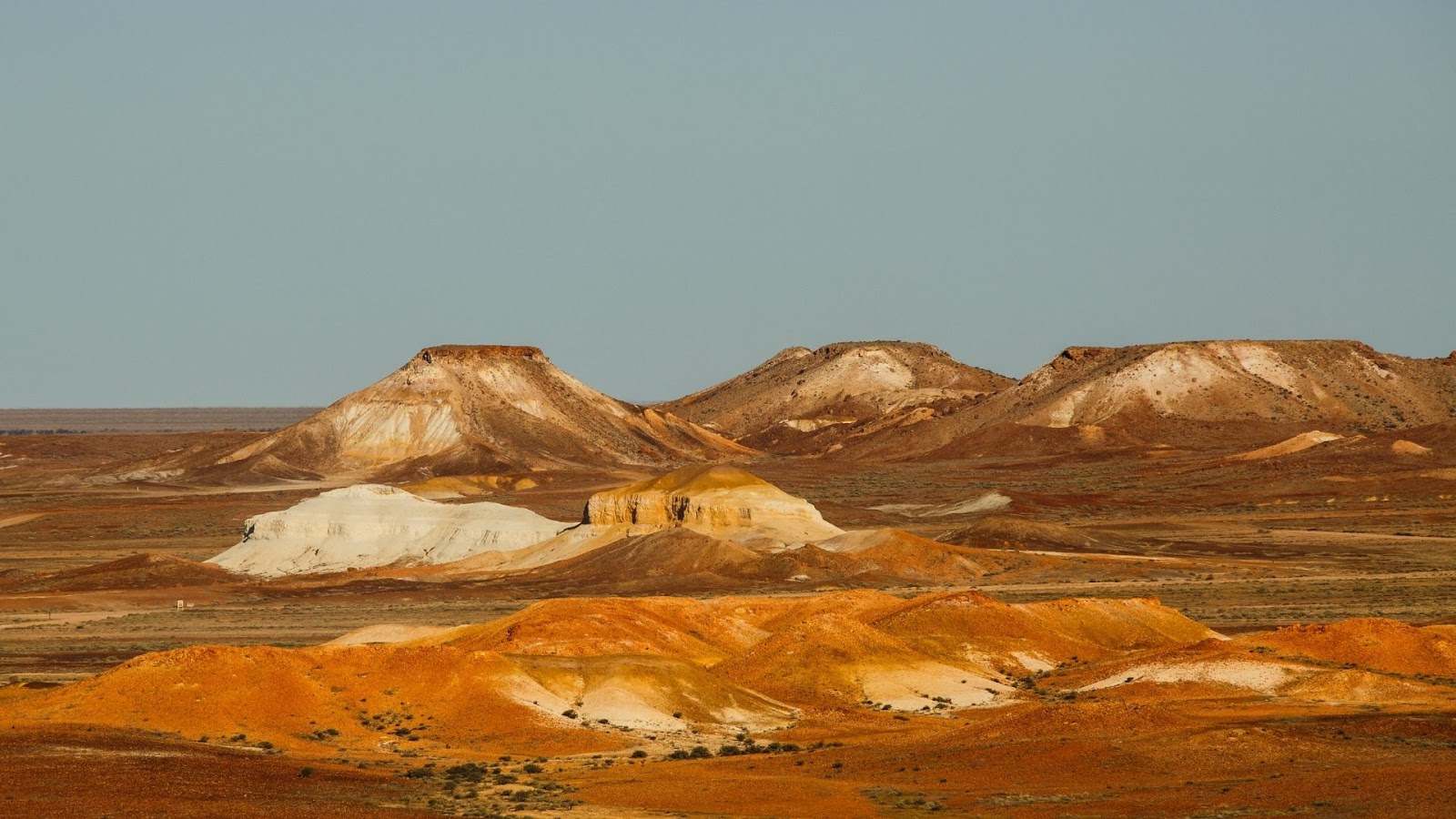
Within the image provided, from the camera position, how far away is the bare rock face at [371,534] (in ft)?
314

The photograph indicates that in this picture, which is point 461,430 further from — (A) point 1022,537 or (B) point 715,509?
(A) point 1022,537

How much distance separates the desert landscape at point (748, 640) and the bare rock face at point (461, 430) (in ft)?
10.1

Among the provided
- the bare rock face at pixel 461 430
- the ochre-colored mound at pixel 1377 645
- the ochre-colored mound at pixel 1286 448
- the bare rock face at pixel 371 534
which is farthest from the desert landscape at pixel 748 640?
the bare rock face at pixel 461 430

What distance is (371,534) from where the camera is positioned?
98625 millimetres

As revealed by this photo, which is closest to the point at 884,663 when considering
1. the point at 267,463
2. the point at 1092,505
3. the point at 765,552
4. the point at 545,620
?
the point at 545,620

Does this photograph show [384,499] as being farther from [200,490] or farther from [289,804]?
[289,804]

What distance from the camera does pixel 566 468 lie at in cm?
16638

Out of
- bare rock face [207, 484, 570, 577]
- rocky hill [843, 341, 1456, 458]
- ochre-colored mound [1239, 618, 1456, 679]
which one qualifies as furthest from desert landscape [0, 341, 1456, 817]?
rocky hill [843, 341, 1456, 458]

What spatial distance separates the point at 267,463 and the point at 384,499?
7147 centimetres

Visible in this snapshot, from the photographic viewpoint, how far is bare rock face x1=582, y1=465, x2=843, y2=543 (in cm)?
9169

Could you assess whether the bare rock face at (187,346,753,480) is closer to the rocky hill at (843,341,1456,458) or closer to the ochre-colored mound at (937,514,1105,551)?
the rocky hill at (843,341,1456,458)

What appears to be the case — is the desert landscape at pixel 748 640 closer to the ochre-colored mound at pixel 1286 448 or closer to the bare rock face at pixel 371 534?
the bare rock face at pixel 371 534

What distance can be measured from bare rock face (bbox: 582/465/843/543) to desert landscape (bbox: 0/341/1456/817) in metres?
0.19

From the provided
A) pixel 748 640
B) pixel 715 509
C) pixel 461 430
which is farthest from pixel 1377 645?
pixel 461 430
